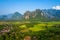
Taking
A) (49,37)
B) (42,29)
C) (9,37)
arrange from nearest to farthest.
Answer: (9,37)
(49,37)
(42,29)

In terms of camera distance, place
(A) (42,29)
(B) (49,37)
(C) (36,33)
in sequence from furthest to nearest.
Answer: (A) (42,29), (C) (36,33), (B) (49,37)

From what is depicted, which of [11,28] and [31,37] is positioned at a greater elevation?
[11,28]

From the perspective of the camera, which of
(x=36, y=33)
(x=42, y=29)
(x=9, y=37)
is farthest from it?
(x=42, y=29)

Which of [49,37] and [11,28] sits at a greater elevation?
[11,28]

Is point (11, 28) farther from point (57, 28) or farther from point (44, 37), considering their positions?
point (57, 28)

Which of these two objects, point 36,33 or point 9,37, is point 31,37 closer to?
point 36,33

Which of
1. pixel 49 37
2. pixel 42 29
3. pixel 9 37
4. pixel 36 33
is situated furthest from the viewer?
pixel 42 29

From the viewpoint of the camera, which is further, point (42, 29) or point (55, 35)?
point (42, 29)

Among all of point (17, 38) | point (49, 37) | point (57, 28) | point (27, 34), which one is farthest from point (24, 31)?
point (57, 28)

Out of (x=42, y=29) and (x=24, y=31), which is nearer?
(x=24, y=31)
